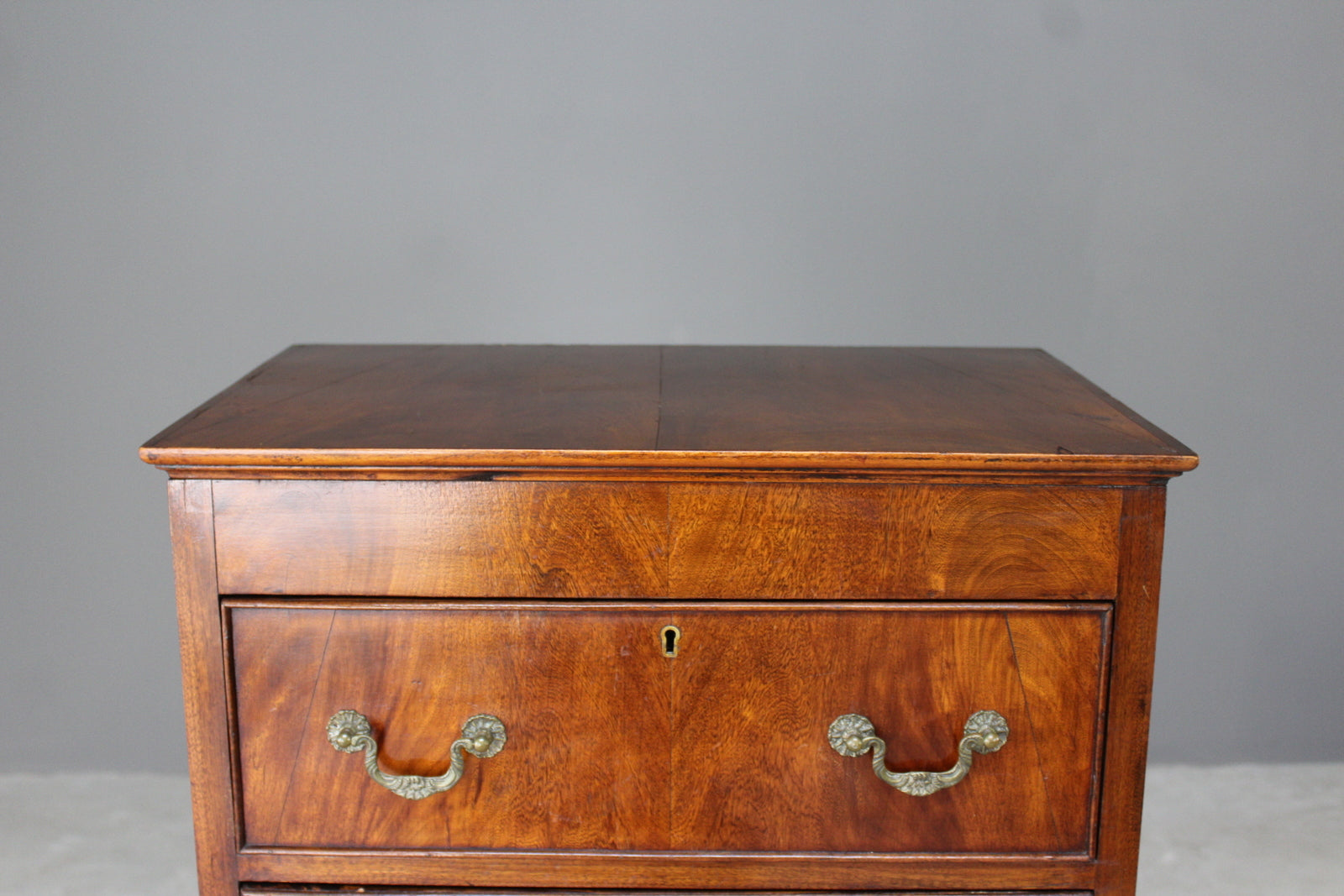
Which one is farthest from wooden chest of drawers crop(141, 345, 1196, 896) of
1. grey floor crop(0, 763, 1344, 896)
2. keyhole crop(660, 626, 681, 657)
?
grey floor crop(0, 763, 1344, 896)

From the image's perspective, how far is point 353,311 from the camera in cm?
229

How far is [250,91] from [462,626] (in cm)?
133

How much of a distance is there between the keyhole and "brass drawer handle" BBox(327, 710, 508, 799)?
0.17 m

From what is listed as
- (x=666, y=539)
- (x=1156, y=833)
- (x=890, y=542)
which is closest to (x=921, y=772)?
(x=890, y=542)

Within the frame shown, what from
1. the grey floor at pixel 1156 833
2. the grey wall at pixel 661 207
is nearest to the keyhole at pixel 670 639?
the grey wall at pixel 661 207

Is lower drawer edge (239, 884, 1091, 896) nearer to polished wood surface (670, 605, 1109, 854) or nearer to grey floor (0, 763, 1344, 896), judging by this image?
polished wood surface (670, 605, 1109, 854)

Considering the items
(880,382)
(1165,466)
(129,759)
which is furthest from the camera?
(129,759)

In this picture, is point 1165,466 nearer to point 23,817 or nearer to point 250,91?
point 250,91

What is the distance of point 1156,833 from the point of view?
2.25m

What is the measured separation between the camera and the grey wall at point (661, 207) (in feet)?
7.16

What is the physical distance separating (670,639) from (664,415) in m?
0.23

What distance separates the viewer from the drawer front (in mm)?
1230

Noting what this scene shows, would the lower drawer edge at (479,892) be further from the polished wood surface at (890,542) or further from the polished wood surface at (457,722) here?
the polished wood surface at (890,542)

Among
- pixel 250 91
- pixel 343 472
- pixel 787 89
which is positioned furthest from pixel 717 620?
pixel 250 91
